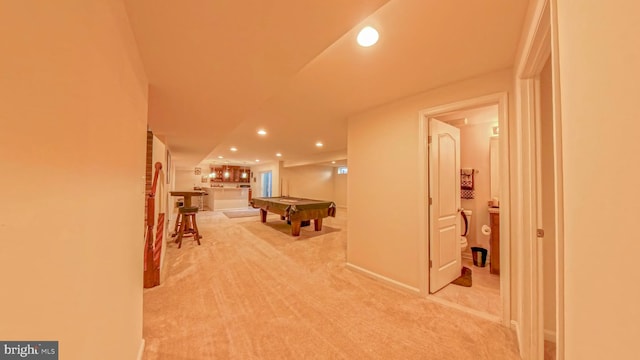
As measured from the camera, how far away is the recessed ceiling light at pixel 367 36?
55.1 inches

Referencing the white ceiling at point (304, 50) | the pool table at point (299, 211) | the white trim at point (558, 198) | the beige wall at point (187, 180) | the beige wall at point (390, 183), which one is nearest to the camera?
the white trim at point (558, 198)

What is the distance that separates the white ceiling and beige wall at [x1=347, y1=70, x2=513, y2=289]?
18 cm

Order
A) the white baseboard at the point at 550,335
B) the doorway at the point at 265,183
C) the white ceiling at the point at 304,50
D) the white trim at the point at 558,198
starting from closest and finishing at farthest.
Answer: the white trim at the point at 558,198 → the white ceiling at the point at 304,50 → the white baseboard at the point at 550,335 → the doorway at the point at 265,183

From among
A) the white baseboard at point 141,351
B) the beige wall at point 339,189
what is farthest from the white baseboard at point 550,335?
the beige wall at point 339,189

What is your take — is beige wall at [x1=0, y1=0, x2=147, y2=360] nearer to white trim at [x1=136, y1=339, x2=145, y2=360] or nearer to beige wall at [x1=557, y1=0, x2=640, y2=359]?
white trim at [x1=136, y1=339, x2=145, y2=360]

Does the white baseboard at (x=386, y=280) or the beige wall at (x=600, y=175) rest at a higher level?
the beige wall at (x=600, y=175)

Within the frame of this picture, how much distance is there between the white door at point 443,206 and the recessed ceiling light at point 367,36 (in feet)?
4.16

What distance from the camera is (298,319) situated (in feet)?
6.15

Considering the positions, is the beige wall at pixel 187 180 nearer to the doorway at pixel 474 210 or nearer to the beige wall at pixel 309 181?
the beige wall at pixel 309 181

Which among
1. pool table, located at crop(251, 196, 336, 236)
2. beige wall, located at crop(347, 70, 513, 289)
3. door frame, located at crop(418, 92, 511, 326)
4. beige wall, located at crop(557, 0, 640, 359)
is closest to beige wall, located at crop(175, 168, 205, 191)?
pool table, located at crop(251, 196, 336, 236)

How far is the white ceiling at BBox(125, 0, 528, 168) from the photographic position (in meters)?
0.96

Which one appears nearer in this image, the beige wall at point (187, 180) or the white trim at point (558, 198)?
the white trim at point (558, 198)

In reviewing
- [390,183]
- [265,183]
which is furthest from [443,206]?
[265,183]

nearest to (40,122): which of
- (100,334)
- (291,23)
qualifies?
(100,334)
